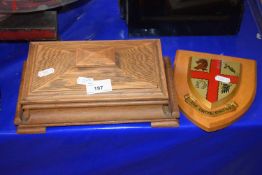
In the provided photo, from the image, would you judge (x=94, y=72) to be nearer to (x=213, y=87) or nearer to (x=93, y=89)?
(x=93, y=89)

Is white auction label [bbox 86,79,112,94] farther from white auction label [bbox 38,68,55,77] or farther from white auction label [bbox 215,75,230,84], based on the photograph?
white auction label [bbox 215,75,230,84]

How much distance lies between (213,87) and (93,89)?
285mm

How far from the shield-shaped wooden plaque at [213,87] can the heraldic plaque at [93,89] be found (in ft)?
0.17

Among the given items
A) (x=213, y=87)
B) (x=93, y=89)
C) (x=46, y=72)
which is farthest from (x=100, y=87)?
(x=213, y=87)

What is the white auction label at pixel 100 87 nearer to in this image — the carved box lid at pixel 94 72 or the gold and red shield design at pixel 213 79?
the carved box lid at pixel 94 72

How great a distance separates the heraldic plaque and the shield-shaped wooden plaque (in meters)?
0.05

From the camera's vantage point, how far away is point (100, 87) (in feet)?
2.53

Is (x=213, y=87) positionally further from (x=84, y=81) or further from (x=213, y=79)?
(x=84, y=81)

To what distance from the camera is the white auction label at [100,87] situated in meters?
0.77

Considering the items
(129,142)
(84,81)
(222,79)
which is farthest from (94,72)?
(222,79)

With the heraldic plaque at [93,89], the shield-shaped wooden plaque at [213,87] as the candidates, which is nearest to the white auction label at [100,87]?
the heraldic plaque at [93,89]

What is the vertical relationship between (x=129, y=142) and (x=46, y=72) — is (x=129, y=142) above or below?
below

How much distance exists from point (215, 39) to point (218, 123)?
320mm

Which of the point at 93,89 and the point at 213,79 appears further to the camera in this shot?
the point at 213,79
